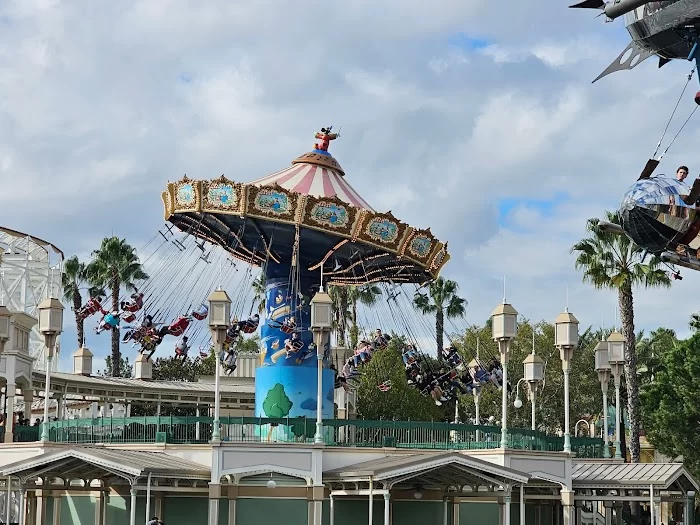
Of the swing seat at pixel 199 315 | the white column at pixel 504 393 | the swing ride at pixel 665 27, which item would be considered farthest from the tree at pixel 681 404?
the swing ride at pixel 665 27

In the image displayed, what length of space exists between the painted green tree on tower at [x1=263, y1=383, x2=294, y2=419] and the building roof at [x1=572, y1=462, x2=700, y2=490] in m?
9.25

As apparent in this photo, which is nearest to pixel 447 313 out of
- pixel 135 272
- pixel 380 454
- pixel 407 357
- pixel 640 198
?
pixel 135 272

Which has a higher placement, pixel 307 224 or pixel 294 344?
pixel 307 224

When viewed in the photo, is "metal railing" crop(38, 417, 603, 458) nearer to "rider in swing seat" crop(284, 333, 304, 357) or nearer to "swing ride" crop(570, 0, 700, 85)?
"rider in swing seat" crop(284, 333, 304, 357)

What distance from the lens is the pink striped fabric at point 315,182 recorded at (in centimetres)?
4100

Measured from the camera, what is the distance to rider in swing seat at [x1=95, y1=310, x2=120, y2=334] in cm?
4000

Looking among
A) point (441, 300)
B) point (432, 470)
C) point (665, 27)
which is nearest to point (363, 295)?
point (441, 300)

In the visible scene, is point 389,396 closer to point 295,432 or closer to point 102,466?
point 295,432

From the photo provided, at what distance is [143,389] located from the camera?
55469mm

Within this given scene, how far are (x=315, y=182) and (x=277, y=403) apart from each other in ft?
24.4

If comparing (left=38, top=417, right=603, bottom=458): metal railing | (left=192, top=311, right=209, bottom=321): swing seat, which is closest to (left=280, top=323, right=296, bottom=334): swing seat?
(left=192, top=311, right=209, bottom=321): swing seat

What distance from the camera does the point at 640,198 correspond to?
1781cm

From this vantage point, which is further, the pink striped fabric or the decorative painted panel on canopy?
the pink striped fabric

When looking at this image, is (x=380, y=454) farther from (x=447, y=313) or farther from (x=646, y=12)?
(x=447, y=313)
